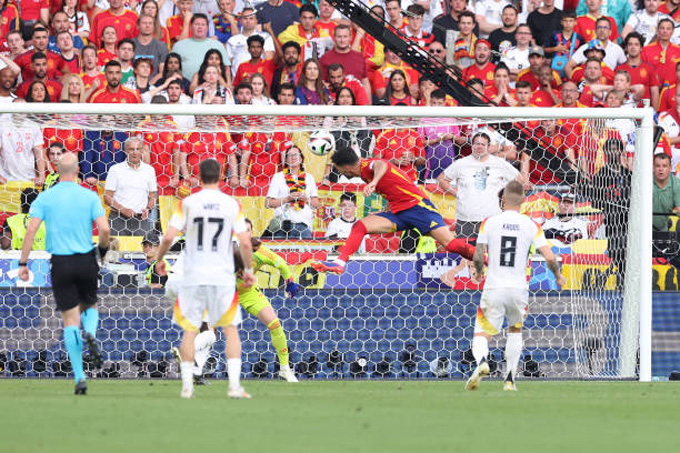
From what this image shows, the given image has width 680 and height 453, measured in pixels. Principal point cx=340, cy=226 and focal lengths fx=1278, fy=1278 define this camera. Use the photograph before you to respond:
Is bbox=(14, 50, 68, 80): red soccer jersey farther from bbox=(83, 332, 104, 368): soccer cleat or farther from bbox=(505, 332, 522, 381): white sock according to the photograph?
bbox=(505, 332, 522, 381): white sock

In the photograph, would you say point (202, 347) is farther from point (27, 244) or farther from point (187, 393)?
point (187, 393)

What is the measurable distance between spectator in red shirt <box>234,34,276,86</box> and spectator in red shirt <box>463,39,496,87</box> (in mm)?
3090

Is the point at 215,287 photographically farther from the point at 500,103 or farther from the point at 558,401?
the point at 500,103

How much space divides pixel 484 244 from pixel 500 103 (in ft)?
25.3

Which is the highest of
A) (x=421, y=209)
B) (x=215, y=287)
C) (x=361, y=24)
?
(x=361, y=24)

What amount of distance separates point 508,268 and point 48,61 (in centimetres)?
957

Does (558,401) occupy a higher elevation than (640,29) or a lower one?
lower

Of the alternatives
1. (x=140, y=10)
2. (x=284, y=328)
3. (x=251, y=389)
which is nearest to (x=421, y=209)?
(x=284, y=328)

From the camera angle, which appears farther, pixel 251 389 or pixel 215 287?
pixel 251 389

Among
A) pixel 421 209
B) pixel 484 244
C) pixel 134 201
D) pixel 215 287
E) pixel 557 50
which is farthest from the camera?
pixel 557 50

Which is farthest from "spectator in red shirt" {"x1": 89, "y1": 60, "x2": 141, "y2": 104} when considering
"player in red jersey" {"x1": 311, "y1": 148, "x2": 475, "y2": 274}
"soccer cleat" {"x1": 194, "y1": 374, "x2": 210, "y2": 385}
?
"soccer cleat" {"x1": 194, "y1": 374, "x2": 210, "y2": 385}

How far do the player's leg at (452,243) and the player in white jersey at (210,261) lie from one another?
4193 millimetres

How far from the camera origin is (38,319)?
583 inches

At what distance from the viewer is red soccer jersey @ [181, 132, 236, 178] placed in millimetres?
16109
